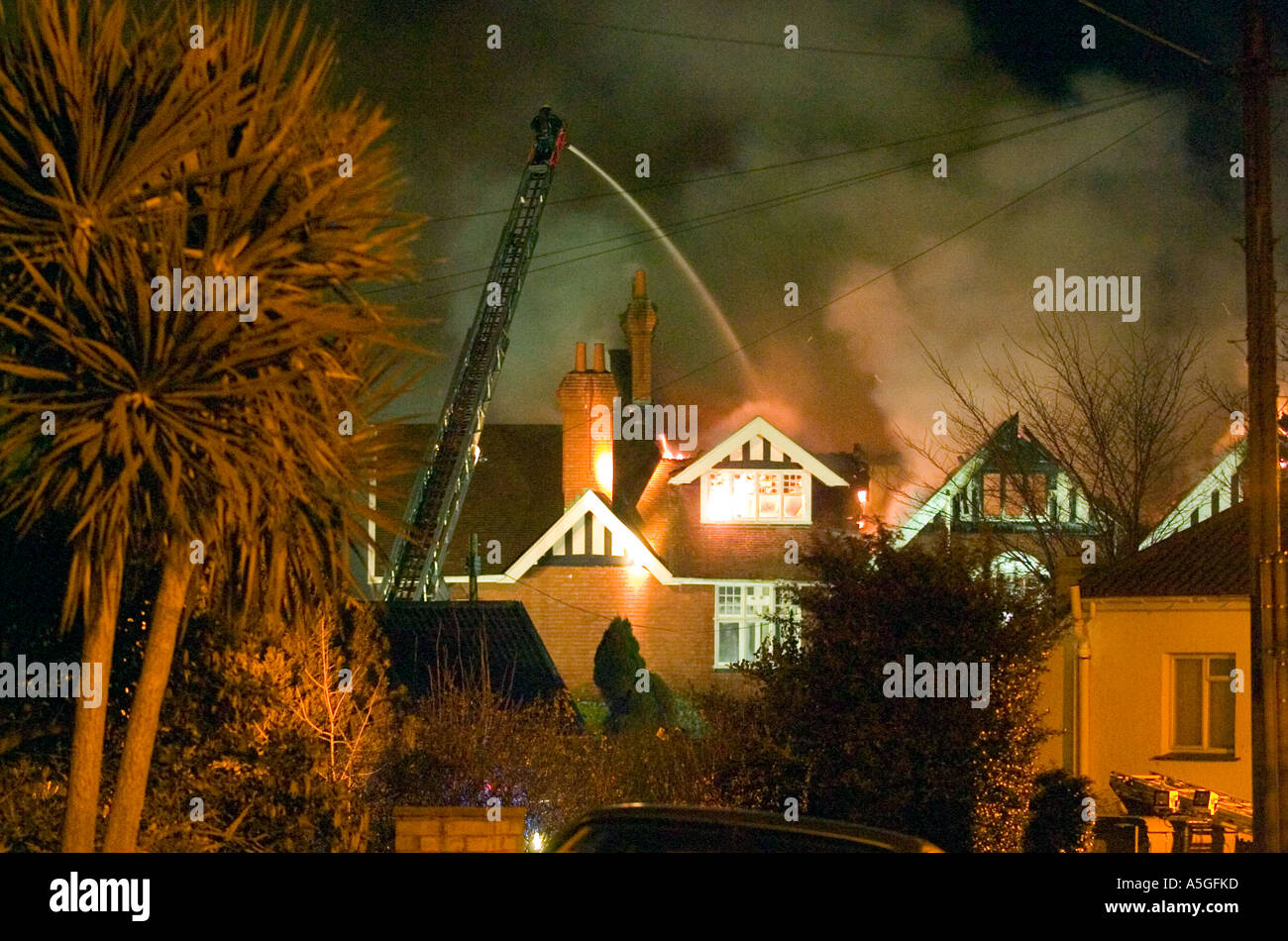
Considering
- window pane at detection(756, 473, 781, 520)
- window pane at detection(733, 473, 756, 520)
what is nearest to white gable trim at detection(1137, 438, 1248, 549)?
window pane at detection(756, 473, 781, 520)

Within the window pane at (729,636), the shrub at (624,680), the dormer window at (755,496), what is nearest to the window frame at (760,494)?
the dormer window at (755,496)

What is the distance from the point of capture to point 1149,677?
750 inches

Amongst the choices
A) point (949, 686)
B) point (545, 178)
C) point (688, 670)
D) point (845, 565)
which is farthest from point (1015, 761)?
point (545, 178)

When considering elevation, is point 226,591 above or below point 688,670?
above

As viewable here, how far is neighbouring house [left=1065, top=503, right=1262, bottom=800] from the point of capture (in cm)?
1844

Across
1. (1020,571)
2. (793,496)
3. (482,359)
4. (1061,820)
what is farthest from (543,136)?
(1061,820)

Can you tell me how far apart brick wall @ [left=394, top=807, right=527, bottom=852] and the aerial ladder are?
22455mm

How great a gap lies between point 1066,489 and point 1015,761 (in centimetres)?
1708

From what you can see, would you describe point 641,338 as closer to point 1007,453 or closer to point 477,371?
point 477,371

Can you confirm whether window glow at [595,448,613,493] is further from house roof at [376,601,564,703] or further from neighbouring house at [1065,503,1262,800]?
neighbouring house at [1065,503,1262,800]

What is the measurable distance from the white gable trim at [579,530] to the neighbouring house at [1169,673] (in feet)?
49.9
